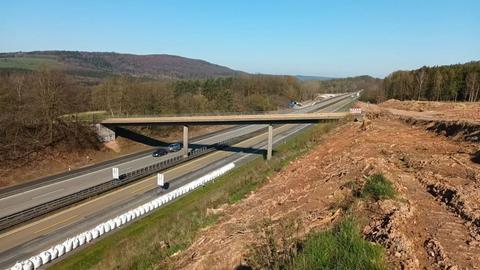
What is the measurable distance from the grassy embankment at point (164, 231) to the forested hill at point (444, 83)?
6109 centimetres

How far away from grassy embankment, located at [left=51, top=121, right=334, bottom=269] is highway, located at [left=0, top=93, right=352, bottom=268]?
Result: 424 cm

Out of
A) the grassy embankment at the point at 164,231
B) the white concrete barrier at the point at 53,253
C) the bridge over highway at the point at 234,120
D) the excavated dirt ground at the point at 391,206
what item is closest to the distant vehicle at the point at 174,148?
the bridge over highway at the point at 234,120

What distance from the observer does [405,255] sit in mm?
8805

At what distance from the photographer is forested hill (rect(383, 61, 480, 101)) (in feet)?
285

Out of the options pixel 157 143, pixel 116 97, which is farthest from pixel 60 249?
pixel 116 97

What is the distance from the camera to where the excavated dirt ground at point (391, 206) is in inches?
372

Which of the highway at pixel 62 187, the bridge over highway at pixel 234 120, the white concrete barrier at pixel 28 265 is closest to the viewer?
the white concrete barrier at pixel 28 265

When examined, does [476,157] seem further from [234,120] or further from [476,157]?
[234,120]

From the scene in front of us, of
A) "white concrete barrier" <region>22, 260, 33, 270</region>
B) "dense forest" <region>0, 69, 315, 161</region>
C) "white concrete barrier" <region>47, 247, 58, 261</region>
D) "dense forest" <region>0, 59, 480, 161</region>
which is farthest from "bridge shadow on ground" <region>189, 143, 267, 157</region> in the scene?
"white concrete barrier" <region>22, 260, 33, 270</region>

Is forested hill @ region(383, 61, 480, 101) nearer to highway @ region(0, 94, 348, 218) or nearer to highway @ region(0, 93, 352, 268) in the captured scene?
highway @ region(0, 93, 352, 268)

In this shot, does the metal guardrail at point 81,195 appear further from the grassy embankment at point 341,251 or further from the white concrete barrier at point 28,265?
the grassy embankment at point 341,251

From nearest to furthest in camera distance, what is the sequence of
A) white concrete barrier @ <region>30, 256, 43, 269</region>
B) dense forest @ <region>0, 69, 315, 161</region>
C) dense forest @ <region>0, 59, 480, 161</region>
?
white concrete barrier @ <region>30, 256, 43, 269</region> < dense forest @ <region>0, 69, 315, 161</region> < dense forest @ <region>0, 59, 480, 161</region>

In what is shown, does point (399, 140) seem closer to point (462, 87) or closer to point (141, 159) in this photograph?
point (141, 159)

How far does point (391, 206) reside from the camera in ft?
39.1
